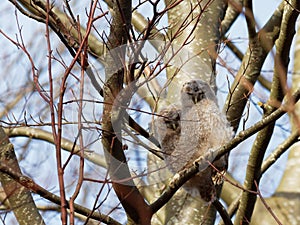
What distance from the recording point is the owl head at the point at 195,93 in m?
3.45

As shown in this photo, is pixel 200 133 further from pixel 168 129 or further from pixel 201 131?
pixel 168 129

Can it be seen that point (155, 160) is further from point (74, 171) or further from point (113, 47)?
point (113, 47)

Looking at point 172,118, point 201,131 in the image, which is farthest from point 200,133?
point 172,118

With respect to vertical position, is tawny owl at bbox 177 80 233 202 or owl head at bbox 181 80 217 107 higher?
owl head at bbox 181 80 217 107

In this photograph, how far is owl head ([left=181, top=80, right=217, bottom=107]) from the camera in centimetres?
345

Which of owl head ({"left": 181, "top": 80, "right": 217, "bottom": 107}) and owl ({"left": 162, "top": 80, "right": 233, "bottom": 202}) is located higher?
owl head ({"left": 181, "top": 80, "right": 217, "bottom": 107})

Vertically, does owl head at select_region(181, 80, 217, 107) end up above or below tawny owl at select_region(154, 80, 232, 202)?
above

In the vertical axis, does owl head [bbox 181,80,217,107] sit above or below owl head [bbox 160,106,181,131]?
above

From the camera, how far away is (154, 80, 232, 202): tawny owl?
11.0 ft

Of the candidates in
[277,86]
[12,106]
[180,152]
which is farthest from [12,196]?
[12,106]

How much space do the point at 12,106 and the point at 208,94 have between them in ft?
9.88

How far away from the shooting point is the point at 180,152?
3.41m

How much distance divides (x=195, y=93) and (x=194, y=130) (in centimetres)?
22

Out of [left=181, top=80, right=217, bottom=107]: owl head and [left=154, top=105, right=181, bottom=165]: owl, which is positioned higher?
[left=181, top=80, right=217, bottom=107]: owl head
